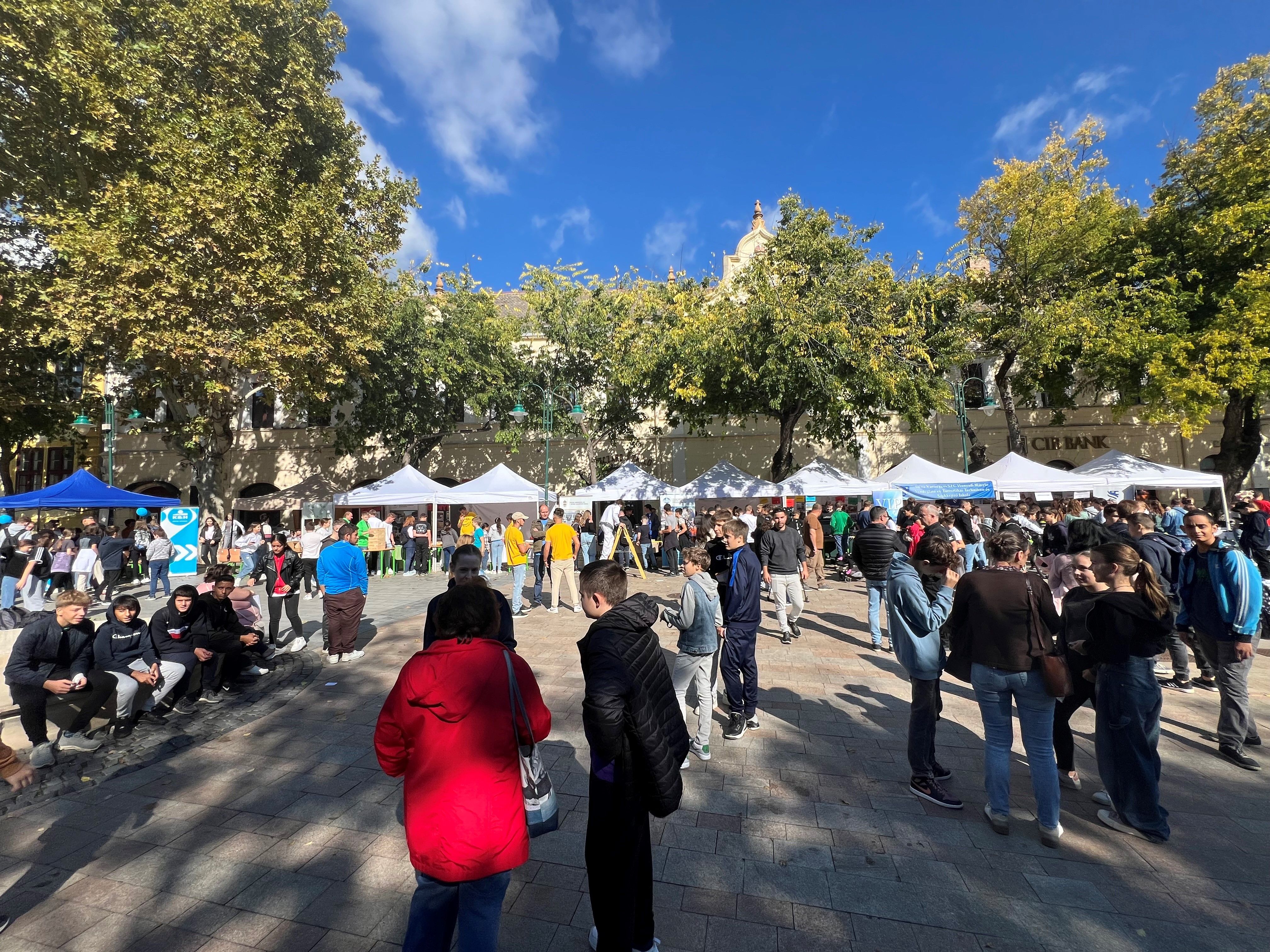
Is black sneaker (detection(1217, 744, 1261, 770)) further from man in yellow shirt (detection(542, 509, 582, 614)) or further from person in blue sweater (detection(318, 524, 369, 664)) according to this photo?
person in blue sweater (detection(318, 524, 369, 664))

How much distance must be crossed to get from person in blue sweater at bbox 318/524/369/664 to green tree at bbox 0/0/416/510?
34.1 ft

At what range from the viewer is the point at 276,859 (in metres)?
3.23

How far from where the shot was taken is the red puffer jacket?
1.88m

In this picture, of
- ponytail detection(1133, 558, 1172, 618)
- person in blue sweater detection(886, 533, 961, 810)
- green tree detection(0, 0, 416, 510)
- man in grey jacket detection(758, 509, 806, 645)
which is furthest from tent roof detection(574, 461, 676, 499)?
ponytail detection(1133, 558, 1172, 618)

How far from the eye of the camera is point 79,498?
1379 cm

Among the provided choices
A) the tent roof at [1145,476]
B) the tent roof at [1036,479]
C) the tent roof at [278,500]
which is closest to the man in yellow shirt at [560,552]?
the tent roof at [1036,479]

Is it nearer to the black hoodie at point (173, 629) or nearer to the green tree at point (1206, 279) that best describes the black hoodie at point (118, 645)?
the black hoodie at point (173, 629)

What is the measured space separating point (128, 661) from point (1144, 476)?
19852 millimetres

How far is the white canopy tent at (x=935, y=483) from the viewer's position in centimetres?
1432

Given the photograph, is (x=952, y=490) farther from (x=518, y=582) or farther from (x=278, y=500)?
(x=278, y=500)

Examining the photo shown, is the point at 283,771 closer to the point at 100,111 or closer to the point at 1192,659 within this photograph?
the point at 1192,659

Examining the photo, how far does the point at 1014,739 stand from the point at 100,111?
19.9 m

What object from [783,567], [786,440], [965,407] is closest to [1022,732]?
[783,567]

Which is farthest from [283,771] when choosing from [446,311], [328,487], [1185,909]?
[446,311]
